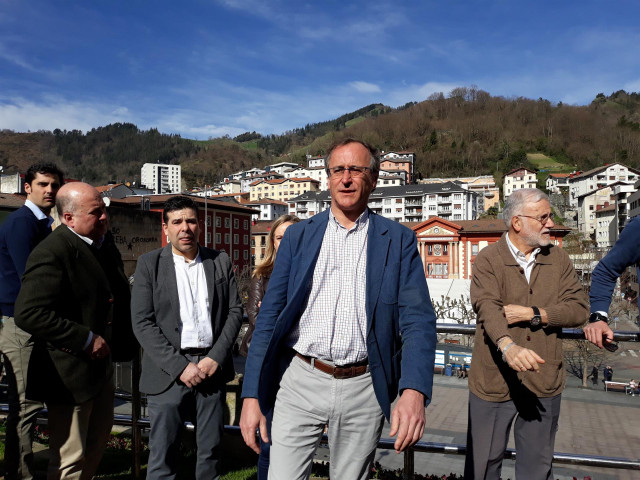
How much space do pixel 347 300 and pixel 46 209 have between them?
264 centimetres

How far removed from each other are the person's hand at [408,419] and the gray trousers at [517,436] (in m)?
1.06

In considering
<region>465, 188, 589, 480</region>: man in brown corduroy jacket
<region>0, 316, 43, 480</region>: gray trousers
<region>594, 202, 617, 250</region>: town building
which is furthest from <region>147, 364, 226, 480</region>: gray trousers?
<region>594, 202, 617, 250</region>: town building

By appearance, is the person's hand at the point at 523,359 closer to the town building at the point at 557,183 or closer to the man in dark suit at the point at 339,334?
the man in dark suit at the point at 339,334

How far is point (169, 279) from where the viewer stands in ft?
10.5

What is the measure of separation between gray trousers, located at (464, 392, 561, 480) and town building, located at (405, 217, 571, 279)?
176ft

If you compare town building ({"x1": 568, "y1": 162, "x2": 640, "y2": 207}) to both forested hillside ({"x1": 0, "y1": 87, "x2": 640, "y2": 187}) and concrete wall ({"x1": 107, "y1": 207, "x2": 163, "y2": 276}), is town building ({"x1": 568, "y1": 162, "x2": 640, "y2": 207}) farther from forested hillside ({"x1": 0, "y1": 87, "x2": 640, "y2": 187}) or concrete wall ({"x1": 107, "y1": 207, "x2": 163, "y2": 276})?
concrete wall ({"x1": 107, "y1": 207, "x2": 163, "y2": 276})

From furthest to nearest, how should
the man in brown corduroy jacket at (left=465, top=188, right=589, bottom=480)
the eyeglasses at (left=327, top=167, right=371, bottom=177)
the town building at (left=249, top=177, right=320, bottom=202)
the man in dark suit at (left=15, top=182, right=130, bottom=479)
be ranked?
1. the town building at (left=249, top=177, right=320, bottom=202)
2. the man in brown corduroy jacket at (left=465, top=188, right=589, bottom=480)
3. the man in dark suit at (left=15, top=182, right=130, bottom=479)
4. the eyeglasses at (left=327, top=167, right=371, bottom=177)

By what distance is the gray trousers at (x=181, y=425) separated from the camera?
118 inches

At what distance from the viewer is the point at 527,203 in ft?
9.86

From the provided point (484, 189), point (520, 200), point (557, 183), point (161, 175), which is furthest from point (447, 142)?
point (520, 200)

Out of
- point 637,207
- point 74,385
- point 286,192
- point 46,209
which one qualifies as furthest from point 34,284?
point 286,192

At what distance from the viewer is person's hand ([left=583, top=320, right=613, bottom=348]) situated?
9.14ft

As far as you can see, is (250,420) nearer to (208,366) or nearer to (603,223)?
(208,366)

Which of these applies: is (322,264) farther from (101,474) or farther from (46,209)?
(101,474)
